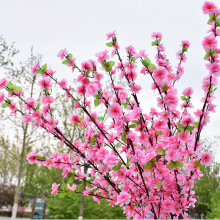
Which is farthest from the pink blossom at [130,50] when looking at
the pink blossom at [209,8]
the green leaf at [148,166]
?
the green leaf at [148,166]

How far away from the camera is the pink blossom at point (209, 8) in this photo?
2.10 meters

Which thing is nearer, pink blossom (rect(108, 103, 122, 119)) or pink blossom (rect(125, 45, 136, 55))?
pink blossom (rect(108, 103, 122, 119))

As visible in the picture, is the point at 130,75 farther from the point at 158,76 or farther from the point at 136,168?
the point at 136,168

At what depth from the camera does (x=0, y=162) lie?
18.0 m

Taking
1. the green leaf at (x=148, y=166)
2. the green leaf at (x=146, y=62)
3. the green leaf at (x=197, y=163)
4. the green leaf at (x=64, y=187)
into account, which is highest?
the green leaf at (x=146, y=62)

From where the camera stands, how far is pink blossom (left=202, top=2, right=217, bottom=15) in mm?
2104

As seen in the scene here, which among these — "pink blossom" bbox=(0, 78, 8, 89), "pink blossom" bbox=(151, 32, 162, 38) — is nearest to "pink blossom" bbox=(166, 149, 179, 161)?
"pink blossom" bbox=(151, 32, 162, 38)

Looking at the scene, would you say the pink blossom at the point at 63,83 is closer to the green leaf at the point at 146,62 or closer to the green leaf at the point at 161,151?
the green leaf at the point at 146,62

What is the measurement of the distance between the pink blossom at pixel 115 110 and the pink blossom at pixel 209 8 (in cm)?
111

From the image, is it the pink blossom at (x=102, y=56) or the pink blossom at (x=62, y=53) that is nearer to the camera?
the pink blossom at (x=102, y=56)

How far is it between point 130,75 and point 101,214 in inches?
453

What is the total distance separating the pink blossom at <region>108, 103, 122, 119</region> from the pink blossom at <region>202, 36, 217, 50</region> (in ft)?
2.89

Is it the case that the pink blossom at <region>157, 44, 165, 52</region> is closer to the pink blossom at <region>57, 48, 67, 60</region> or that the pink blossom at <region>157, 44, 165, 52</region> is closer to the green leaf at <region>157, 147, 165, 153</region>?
the pink blossom at <region>57, 48, 67, 60</region>

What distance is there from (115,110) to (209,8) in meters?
1.20
